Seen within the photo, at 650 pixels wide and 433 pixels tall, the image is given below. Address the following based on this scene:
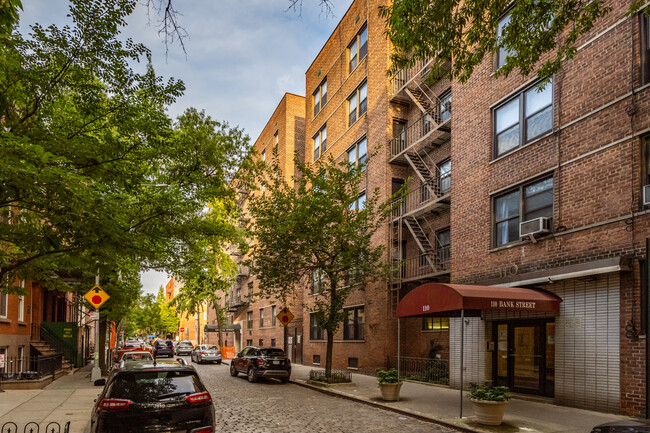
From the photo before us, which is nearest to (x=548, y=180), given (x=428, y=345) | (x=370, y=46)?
(x=428, y=345)

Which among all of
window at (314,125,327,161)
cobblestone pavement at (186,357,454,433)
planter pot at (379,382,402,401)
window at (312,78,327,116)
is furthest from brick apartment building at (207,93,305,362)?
planter pot at (379,382,402,401)

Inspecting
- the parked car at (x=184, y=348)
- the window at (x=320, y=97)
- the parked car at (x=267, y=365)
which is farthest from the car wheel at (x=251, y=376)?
the parked car at (x=184, y=348)

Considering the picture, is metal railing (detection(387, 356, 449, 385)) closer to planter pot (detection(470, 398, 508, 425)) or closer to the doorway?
the doorway

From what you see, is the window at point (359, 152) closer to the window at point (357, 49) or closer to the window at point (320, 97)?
the window at point (357, 49)

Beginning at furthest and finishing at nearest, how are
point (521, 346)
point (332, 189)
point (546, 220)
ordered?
point (332, 189) < point (521, 346) < point (546, 220)

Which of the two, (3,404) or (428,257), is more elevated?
(428,257)

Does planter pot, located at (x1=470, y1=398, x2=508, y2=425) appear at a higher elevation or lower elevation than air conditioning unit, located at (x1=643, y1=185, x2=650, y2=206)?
lower

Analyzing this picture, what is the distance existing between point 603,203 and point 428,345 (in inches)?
413

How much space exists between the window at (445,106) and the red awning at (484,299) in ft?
31.1

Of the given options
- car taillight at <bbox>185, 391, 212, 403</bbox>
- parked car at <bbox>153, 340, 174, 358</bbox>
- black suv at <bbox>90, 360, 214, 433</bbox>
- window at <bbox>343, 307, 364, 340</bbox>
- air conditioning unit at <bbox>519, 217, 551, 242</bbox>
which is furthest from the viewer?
parked car at <bbox>153, 340, 174, 358</bbox>

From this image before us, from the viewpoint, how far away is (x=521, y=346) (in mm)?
14867

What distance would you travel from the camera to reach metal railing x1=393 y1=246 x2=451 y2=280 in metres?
20.2

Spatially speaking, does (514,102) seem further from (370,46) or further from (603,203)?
(370,46)

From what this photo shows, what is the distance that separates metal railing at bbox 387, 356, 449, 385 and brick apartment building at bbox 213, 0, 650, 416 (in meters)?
0.30
